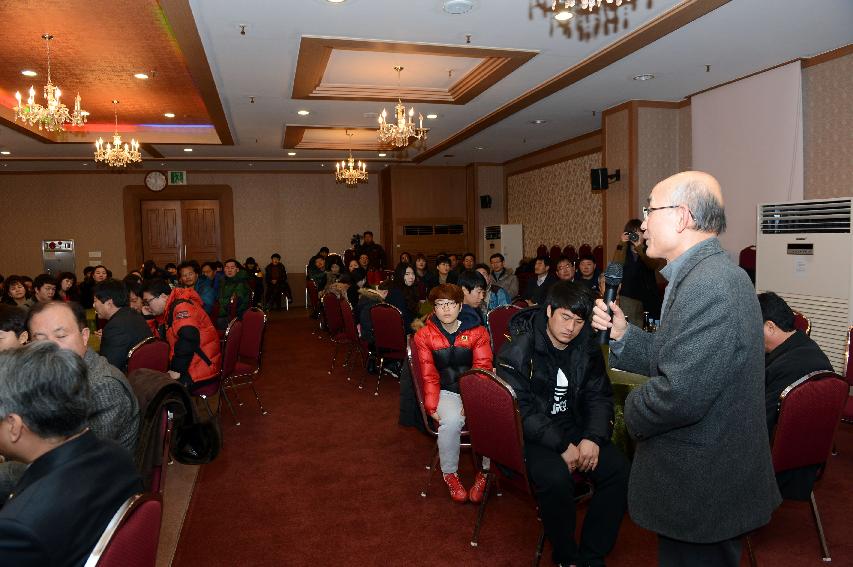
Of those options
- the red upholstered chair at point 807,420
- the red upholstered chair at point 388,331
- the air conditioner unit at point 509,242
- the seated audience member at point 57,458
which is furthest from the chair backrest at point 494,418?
the air conditioner unit at point 509,242

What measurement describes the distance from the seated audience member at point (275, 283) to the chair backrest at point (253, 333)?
28.8ft

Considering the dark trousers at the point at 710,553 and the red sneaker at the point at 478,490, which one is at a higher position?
the dark trousers at the point at 710,553

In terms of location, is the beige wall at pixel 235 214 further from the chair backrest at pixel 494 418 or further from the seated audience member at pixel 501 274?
the chair backrest at pixel 494 418

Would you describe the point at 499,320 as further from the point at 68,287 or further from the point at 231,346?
the point at 68,287

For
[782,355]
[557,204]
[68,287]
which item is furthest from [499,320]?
[557,204]

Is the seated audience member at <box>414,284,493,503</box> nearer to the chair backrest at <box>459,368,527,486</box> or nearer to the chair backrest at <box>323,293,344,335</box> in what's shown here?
the chair backrest at <box>459,368,527,486</box>

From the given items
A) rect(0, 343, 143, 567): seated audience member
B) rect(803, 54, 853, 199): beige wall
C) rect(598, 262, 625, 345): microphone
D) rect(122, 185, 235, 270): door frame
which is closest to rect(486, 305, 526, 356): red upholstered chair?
rect(598, 262, 625, 345): microphone

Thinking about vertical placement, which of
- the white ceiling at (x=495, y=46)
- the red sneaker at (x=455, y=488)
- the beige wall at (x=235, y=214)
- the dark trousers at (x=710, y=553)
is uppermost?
the white ceiling at (x=495, y=46)

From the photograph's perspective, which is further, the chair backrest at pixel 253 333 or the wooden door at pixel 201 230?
the wooden door at pixel 201 230

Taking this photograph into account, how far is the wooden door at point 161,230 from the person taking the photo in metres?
14.0

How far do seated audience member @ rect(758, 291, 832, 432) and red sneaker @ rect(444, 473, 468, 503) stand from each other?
1.63 meters

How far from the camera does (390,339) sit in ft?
18.2

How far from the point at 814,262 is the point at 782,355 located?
295cm

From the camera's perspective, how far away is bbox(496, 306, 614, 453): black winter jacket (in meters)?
2.76
